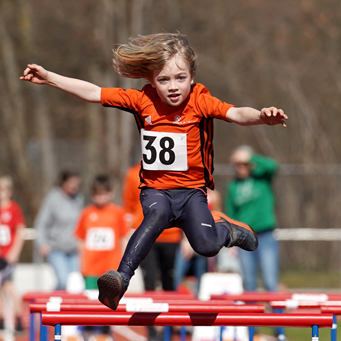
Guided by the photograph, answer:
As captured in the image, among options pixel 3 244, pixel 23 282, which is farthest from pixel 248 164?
pixel 23 282

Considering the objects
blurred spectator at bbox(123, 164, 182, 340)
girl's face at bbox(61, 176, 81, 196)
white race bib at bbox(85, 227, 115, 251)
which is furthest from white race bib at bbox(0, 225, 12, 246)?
blurred spectator at bbox(123, 164, 182, 340)

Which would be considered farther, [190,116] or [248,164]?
[248,164]

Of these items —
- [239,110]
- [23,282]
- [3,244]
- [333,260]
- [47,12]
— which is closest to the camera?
[239,110]

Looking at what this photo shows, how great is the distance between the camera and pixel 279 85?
17016 millimetres

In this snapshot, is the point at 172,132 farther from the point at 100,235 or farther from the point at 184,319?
the point at 100,235

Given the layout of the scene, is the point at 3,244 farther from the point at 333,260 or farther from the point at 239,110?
the point at 333,260

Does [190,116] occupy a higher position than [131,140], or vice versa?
[131,140]

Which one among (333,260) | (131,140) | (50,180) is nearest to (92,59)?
(131,140)

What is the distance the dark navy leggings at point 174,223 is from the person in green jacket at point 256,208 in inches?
128

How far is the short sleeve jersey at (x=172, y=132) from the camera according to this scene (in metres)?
3.70

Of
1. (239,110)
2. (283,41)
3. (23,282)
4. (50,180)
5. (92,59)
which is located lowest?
(23,282)

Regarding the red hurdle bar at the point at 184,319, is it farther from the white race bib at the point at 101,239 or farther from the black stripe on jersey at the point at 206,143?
the white race bib at the point at 101,239

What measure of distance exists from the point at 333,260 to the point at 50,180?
6275mm

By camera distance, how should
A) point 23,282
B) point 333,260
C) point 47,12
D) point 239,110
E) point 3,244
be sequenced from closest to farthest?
point 239,110
point 3,244
point 23,282
point 333,260
point 47,12
